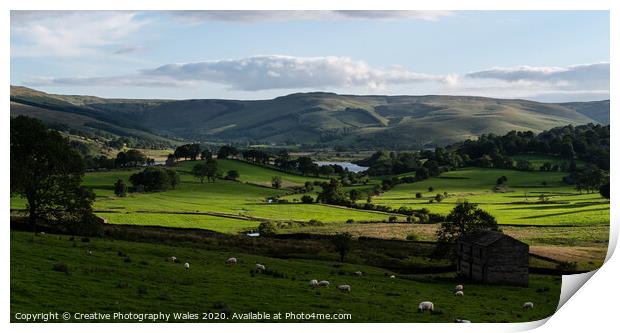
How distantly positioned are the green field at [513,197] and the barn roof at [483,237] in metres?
19.9

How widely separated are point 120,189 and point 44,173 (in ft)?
48.7

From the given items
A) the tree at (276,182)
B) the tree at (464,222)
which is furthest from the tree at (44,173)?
the tree at (276,182)

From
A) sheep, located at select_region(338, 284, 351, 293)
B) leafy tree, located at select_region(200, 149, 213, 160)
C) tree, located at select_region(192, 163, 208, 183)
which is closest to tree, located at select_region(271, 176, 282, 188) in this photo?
leafy tree, located at select_region(200, 149, 213, 160)

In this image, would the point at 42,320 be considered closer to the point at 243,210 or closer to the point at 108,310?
the point at 108,310

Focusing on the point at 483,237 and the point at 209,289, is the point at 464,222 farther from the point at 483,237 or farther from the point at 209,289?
the point at 209,289

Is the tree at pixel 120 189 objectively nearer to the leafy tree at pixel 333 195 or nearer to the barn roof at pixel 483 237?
the leafy tree at pixel 333 195

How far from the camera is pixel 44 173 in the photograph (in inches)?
1998

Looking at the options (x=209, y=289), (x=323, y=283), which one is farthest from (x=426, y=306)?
(x=209, y=289)

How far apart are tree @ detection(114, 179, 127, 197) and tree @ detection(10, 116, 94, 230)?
39.1 ft

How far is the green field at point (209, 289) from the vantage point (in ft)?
107

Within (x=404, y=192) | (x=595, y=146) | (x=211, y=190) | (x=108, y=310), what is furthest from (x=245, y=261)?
(x=595, y=146)

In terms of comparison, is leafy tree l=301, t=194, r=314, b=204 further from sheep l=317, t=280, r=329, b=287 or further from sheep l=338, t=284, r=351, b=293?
sheep l=338, t=284, r=351, b=293

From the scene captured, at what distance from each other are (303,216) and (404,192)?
3097cm

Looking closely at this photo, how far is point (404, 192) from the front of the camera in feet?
324
